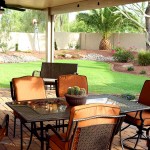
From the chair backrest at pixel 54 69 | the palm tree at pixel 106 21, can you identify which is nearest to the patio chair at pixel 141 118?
the chair backrest at pixel 54 69

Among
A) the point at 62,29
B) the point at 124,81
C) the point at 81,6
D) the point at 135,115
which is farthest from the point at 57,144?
the point at 62,29

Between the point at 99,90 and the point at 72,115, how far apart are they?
19.7 ft

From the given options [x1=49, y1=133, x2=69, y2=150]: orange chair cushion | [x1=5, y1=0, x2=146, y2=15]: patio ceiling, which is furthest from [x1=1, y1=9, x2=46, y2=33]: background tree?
[x1=49, y1=133, x2=69, y2=150]: orange chair cushion

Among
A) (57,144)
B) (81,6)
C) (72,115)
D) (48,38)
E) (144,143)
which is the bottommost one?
(144,143)

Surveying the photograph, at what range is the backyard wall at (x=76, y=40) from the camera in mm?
17531

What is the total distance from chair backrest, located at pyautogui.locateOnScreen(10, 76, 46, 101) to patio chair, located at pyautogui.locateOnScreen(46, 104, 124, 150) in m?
1.34

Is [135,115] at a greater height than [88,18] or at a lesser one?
lesser

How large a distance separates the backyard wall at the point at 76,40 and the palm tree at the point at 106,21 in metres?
0.66

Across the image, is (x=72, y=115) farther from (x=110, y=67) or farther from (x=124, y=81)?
(x=110, y=67)

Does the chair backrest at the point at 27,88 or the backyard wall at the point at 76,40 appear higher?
the backyard wall at the point at 76,40

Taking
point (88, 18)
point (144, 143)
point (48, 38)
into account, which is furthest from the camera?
point (88, 18)

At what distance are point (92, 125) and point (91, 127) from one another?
2 cm

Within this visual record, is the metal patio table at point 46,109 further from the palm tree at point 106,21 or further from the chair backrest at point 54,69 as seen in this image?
the palm tree at point 106,21

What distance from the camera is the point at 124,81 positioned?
10.2m
